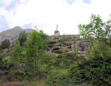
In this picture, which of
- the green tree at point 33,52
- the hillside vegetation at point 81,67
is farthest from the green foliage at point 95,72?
the green tree at point 33,52

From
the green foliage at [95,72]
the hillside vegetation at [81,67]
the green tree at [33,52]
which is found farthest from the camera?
the green tree at [33,52]

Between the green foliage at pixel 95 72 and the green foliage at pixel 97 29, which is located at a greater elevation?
the green foliage at pixel 97 29

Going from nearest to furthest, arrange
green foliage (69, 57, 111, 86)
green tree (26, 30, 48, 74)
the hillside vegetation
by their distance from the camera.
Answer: green foliage (69, 57, 111, 86)
the hillside vegetation
green tree (26, 30, 48, 74)

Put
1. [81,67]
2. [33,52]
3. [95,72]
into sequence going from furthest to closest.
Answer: [33,52] → [81,67] → [95,72]

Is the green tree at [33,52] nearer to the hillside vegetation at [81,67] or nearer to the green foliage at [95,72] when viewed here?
the hillside vegetation at [81,67]

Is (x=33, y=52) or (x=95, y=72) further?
(x=33, y=52)

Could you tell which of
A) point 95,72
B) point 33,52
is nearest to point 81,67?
point 95,72

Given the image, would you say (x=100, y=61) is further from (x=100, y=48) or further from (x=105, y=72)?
(x=100, y=48)

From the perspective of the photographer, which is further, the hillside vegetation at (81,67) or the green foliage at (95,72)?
the hillside vegetation at (81,67)

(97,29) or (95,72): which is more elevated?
(97,29)

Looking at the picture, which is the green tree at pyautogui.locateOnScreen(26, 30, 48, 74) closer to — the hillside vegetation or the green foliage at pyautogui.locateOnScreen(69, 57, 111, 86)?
the hillside vegetation

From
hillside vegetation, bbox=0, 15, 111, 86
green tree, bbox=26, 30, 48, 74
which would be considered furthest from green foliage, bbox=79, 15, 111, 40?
green tree, bbox=26, 30, 48, 74

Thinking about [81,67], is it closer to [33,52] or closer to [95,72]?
[95,72]

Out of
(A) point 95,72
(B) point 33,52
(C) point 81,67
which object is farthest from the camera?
(B) point 33,52
